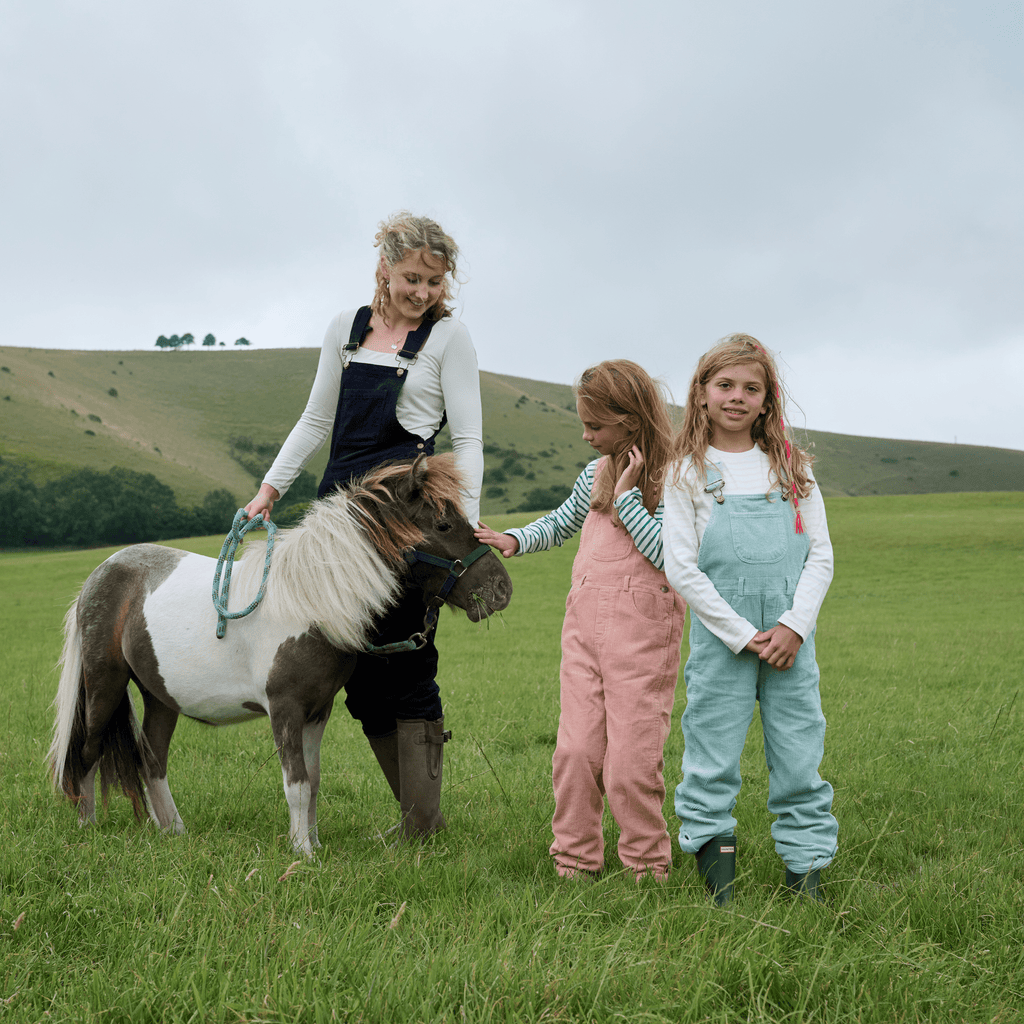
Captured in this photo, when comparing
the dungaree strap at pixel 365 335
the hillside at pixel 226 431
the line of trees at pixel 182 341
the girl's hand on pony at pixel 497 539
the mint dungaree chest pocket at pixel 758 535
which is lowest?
the girl's hand on pony at pixel 497 539

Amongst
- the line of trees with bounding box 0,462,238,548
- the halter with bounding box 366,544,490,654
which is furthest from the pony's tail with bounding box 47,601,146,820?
the line of trees with bounding box 0,462,238,548

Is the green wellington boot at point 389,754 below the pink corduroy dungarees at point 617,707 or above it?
below

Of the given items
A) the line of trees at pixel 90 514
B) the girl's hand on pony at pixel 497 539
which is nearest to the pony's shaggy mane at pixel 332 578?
the girl's hand on pony at pixel 497 539

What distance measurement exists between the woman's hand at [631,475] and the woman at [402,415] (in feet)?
2.23

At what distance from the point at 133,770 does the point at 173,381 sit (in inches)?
5208

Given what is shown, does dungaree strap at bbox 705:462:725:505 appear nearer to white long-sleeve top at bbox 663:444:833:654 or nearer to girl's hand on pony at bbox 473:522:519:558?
white long-sleeve top at bbox 663:444:833:654

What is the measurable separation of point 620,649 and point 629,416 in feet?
3.35

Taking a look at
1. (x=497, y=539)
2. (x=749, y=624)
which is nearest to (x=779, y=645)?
(x=749, y=624)

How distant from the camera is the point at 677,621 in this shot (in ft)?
10.9

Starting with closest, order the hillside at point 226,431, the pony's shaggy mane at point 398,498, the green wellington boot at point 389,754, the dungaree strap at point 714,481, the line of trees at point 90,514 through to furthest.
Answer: the dungaree strap at point 714,481 → the pony's shaggy mane at point 398,498 → the green wellington boot at point 389,754 → the line of trees at point 90,514 → the hillside at point 226,431

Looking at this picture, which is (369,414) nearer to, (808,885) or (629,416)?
(629,416)

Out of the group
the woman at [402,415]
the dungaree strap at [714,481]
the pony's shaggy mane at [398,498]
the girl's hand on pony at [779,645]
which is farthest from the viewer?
the woman at [402,415]

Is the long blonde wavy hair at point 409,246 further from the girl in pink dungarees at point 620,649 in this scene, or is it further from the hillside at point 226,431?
the hillside at point 226,431

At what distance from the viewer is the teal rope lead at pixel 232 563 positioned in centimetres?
349
